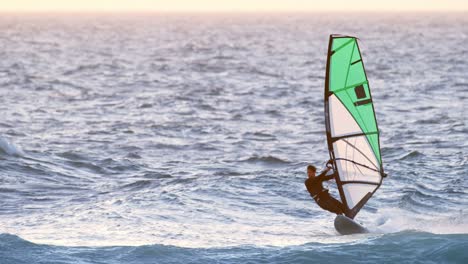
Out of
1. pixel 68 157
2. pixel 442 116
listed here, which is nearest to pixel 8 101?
pixel 68 157

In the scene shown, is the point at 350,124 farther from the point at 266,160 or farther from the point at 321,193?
the point at 266,160

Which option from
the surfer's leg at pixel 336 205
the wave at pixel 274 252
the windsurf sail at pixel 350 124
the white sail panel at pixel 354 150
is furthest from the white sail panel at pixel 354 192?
the wave at pixel 274 252

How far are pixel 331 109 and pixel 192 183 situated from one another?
251 inches

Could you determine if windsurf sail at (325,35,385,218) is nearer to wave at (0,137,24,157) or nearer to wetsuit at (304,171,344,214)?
wetsuit at (304,171,344,214)

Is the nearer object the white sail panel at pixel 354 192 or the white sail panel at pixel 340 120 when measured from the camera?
the white sail panel at pixel 340 120

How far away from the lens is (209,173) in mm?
20578

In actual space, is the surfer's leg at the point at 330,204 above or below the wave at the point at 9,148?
above

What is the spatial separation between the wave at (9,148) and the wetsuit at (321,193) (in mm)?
11114

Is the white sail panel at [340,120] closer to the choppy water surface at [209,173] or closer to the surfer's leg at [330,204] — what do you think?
the surfer's leg at [330,204]

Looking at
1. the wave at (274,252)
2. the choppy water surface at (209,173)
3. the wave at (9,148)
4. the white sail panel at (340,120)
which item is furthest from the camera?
the wave at (9,148)

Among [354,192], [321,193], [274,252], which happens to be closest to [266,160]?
[354,192]

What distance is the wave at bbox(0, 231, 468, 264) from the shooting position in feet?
41.3

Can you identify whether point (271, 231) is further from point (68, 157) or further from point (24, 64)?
point (24, 64)

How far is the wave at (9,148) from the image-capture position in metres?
23.0
